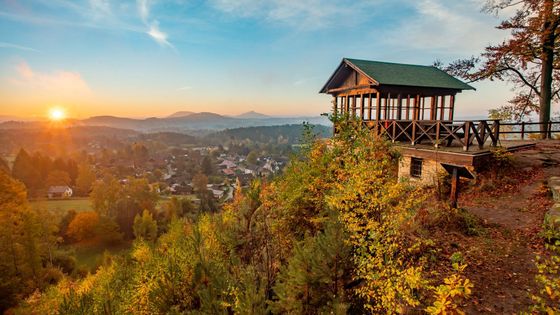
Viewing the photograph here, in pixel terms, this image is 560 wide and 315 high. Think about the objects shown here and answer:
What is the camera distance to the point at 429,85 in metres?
18.7

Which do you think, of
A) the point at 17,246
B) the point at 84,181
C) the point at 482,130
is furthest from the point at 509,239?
the point at 84,181

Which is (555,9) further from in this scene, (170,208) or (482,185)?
(170,208)

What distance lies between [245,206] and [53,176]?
92.3m

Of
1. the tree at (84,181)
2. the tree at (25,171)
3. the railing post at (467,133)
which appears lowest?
the tree at (84,181)

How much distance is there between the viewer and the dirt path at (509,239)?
645 cm

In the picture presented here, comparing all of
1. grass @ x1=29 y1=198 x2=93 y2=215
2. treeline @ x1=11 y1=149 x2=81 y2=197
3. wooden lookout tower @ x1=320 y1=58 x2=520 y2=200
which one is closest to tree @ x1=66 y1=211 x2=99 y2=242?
grass @ x1=29 y1=198 x2=93 y2=215

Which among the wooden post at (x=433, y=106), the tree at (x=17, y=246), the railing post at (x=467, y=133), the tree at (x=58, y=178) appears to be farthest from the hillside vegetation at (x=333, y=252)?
the tree at (x=58, y=178)

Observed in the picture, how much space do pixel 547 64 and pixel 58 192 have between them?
325 feet

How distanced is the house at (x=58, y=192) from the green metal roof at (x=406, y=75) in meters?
87.0

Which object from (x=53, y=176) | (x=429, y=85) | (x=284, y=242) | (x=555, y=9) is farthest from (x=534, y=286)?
(x=53, y=176)

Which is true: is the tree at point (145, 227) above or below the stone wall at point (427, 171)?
below

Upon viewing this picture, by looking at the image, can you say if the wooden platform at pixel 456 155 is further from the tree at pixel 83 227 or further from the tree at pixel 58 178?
the tree at pixel 58 178

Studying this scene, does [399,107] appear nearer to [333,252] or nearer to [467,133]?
[467,133]

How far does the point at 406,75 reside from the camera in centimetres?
1928
